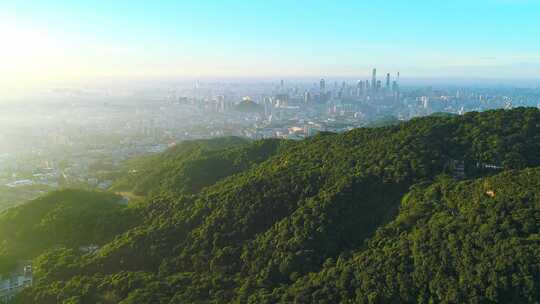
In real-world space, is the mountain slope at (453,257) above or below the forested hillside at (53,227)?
above

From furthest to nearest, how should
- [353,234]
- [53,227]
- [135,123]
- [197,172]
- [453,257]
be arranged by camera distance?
[135,123], [197,172], [53,227], [353,234], [453,257]

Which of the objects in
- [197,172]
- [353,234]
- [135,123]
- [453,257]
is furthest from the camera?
[135,123]

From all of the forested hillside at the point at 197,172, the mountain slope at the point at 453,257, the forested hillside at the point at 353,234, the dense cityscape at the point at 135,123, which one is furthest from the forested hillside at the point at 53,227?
the mountain slope at the point at 453,257

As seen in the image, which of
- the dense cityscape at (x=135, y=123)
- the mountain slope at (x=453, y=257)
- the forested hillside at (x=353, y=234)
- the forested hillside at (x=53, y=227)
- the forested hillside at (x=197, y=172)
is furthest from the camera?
the dense cityscape at (x=135, y=123)

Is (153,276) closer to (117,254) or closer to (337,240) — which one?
(117,254)

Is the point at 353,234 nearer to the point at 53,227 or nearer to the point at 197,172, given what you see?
the point at 197,172

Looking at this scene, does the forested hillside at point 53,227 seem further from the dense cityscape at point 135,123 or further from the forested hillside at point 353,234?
the dense cityscape at point 135,123

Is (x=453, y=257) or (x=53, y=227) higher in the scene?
(x=453, y=257)

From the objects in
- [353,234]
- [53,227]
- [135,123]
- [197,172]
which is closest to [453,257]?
[353,234]
